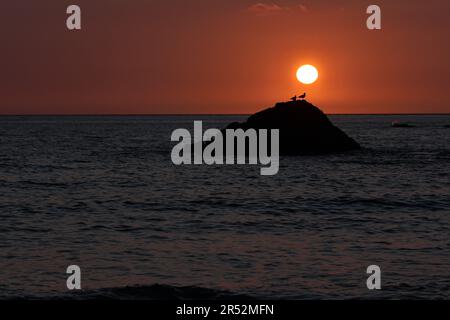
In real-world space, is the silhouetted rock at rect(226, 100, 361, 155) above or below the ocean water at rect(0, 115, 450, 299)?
above

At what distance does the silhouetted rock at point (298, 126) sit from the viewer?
68625 millimetres

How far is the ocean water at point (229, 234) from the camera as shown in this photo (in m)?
17.8

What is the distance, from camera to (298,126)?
68750 mm

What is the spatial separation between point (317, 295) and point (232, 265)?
12.7ft

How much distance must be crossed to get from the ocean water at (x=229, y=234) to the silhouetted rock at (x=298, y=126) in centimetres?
1690

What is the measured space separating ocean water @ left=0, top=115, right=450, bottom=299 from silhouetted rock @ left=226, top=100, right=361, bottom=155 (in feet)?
55.4

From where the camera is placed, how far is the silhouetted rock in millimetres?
68625

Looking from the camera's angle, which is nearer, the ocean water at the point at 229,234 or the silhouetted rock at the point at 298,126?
the ocean water at the point at 229,234

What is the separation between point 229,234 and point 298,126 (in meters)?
44.3

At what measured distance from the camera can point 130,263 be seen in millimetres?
20109

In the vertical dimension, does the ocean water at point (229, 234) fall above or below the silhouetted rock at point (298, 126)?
below

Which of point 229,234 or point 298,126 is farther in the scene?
point 298,126

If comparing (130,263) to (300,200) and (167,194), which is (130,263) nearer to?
(300,200)
